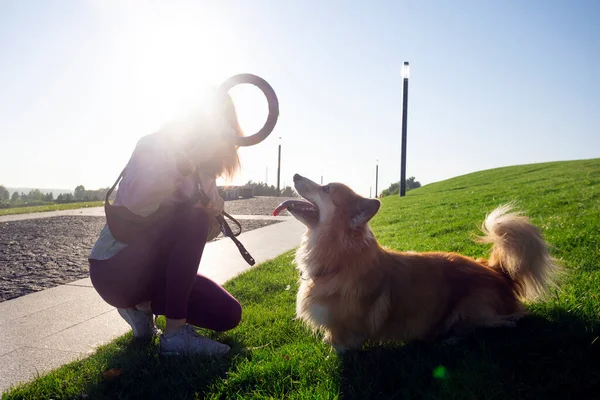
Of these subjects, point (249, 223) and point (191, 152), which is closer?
point (191, 152)

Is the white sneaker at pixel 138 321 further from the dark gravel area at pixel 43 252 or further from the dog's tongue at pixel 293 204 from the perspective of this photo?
the dark gravel area at pixel 43 252

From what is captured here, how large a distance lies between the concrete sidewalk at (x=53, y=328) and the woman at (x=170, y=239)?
500 mm

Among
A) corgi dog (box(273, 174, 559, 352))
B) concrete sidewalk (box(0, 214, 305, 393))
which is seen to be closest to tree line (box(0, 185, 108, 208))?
concrete sidewalk (box(0, 214, 305, 393))

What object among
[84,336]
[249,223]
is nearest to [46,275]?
[84,336]

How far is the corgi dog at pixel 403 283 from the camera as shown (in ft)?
9.96

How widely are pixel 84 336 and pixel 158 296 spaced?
869mm

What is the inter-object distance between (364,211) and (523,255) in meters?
1.20

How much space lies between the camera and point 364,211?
125 inches

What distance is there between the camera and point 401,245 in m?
7.03

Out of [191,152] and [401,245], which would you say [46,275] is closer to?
[191,152]

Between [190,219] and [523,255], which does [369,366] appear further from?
[190,219]

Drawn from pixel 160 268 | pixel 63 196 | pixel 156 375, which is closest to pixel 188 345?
pixel 156 375

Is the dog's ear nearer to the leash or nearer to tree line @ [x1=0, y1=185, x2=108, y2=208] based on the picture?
the leash

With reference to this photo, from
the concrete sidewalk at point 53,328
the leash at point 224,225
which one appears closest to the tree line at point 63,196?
the concrete sidewalk at point 53,328
